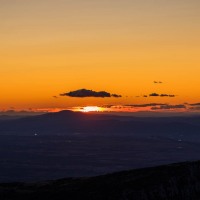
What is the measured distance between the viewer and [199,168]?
128125mm

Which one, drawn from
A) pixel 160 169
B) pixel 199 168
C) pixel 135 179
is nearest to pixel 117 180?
pixel 135 179

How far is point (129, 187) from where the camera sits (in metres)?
111

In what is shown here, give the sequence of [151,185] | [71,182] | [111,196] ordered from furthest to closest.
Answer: [71,182] → [151,185] → [111,196]

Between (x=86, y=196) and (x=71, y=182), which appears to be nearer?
(x=86, y=196)

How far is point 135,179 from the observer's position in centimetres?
12012

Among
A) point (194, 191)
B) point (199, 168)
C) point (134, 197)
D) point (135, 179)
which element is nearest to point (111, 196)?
point (134, 197)

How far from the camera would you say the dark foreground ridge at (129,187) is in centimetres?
10975

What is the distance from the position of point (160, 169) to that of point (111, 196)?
28147mm

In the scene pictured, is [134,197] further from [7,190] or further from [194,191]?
[7,190]

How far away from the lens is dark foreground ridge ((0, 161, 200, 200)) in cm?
10975

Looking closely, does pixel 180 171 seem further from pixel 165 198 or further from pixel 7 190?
pixel 7 190

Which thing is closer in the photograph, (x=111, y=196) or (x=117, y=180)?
(x=111, y=196)

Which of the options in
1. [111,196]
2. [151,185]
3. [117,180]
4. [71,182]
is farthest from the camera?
[71,182]

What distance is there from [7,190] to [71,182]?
1938 centimetres
